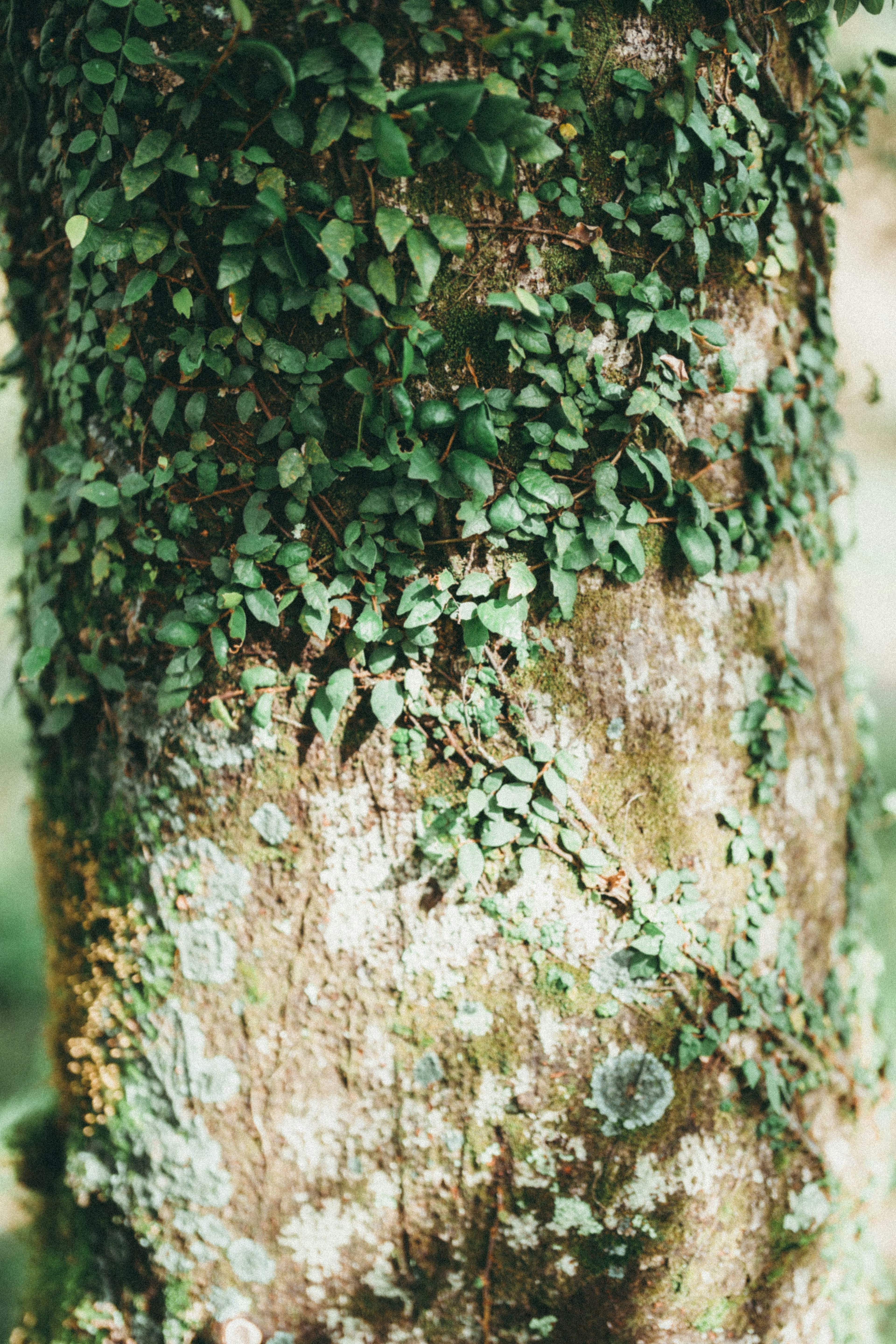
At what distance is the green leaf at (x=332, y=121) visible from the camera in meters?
1.28

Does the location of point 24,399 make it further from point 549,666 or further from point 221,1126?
point 221,1126

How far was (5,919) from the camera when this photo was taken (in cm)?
534

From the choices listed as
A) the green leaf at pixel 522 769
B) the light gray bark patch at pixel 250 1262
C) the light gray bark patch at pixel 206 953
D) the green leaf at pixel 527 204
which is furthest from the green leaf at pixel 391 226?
the light gray bark patch at pixel 250 1262

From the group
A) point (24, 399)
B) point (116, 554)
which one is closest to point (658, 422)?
point (116, 554)

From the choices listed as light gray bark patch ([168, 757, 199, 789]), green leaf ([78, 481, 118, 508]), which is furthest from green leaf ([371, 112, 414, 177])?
light gray bark patch ([168, 757, 199, 789])

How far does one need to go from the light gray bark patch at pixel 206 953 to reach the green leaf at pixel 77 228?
54.9 inches

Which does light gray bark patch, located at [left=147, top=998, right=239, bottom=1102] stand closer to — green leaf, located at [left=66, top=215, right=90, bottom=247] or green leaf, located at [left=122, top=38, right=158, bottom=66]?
green leaf, located at [left=66, top=215, right=90, bottom=247]

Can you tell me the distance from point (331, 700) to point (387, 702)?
110mm

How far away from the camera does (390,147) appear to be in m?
1.23

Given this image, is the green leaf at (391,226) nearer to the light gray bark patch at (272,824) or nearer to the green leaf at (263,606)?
the green leaf at (263,606)

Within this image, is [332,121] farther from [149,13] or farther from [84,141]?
[84,141]

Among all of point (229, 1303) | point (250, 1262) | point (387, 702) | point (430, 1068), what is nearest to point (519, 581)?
point (387, 702)

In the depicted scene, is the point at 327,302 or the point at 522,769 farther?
the point at 522,769

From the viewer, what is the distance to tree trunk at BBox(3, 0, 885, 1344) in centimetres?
137
